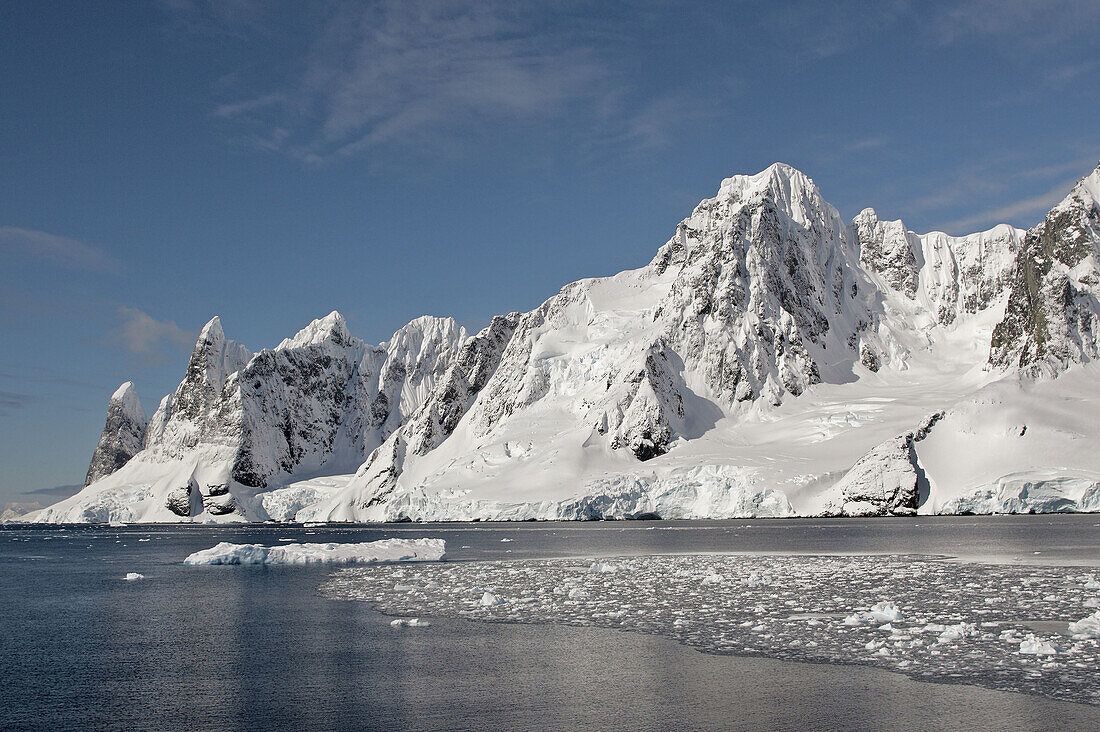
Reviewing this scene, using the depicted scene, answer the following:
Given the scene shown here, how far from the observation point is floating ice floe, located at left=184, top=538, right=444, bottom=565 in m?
58.7

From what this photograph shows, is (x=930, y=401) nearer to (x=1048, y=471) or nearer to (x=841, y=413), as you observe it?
(x=841, y=413)

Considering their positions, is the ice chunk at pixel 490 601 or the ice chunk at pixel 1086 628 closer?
the ice chunk at pixel 1086 628

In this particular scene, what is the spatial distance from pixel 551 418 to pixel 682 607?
14445cm

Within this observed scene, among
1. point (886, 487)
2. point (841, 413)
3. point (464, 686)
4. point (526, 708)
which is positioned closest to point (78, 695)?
point (464, 686)

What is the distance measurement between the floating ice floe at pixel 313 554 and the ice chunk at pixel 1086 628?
135 ft

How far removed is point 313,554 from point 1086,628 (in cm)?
4772

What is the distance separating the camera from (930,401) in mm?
153375

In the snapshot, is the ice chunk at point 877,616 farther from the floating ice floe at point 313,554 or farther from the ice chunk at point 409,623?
the floating ice floe at point 313,554

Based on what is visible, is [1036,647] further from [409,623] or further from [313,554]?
[313,554]

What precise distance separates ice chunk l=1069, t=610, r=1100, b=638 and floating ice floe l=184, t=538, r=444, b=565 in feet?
135

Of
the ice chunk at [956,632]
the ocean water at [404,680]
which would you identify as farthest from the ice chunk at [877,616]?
the ocean water at [404,680]

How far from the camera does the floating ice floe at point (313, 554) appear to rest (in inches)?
2309

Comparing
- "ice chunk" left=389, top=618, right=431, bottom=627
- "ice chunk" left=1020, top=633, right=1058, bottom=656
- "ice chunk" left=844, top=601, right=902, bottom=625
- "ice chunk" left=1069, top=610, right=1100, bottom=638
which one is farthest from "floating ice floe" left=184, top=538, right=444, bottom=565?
"ice chunk" left=1020, top=633, right=1058, bottom=656

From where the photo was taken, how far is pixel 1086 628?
73.6ft
